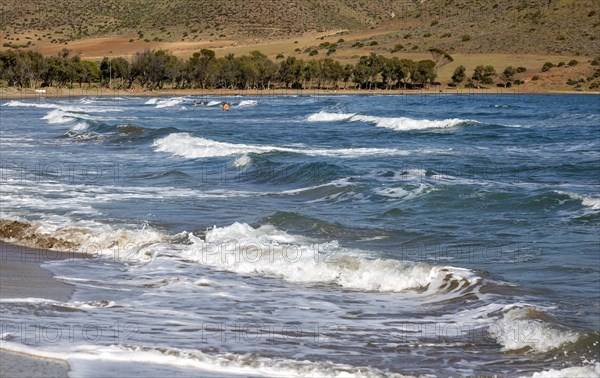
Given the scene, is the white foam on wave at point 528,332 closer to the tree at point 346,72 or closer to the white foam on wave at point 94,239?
the white foam on wave at point 94,239

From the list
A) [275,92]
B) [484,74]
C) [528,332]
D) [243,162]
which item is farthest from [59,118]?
[484,74]

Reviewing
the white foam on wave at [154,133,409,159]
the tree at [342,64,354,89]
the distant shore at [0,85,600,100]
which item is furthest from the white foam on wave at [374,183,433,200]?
the tree at [342,64,354,89]

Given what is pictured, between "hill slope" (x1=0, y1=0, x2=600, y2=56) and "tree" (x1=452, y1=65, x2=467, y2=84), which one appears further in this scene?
"hill slope" (x1=0, y1=0, x2=600, y2=56)

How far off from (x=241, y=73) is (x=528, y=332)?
3995 inches

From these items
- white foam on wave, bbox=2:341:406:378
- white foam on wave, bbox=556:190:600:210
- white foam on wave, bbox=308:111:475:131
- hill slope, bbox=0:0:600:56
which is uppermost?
hill slope, bbox=0:0:600:56

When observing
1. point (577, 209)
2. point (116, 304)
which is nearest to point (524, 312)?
point (116, 304)

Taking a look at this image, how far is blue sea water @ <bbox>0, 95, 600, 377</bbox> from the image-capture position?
9.09m

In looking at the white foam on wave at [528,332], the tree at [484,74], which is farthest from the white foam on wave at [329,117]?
the tree at [484,74]

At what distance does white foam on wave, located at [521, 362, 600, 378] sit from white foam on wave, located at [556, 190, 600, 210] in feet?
35.2

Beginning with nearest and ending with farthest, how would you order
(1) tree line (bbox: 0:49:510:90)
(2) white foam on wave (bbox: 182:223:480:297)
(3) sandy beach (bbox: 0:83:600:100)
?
(2) white foam on wave (bbox: 182:223:480:297) < (3) sandy beach (bbox: 0:83:600:100) < (1) tree line (bbox: 0:49:510:90)

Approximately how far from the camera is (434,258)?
14219mm

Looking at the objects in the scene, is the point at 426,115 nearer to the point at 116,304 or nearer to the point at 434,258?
the point at 434,258

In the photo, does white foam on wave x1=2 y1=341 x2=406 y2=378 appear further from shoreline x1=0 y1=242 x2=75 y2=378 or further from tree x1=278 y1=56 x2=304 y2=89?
tree x1=278 y1=56 x2=304 y2=89

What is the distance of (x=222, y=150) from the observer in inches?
1291
